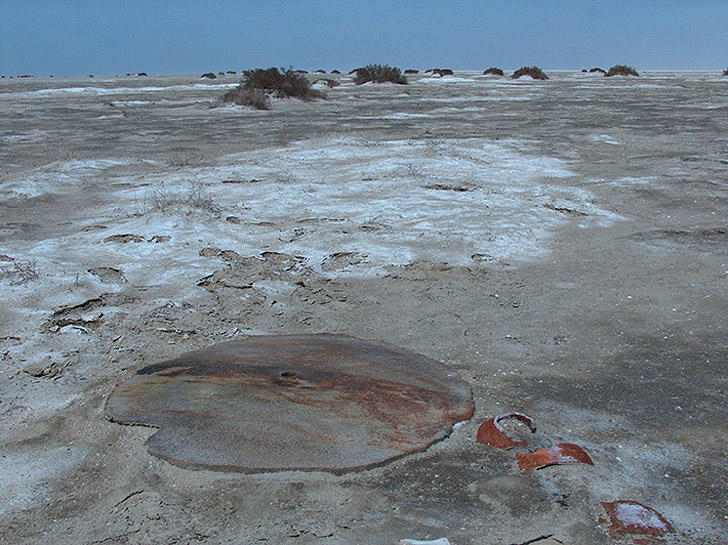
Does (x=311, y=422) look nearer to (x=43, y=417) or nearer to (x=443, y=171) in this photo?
(x=43, y=417)

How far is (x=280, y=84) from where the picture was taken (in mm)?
18953

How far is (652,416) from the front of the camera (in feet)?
8.69

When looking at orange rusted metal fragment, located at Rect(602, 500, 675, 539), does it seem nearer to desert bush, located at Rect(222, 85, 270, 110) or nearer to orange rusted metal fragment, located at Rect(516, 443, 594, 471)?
orange rusted metal fragment, located at Rect(516, 443, 594, 471)

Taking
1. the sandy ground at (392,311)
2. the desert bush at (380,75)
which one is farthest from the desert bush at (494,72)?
the sandy ground at (392,311)

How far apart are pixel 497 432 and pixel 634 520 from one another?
630 millimetres

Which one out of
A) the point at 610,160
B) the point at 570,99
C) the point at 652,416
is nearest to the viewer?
the point at 652,416

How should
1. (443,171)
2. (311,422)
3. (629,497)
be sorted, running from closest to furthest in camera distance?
1. (629,497)
2. (311,422)
3. (443,171)

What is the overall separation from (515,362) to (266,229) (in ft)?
9.17

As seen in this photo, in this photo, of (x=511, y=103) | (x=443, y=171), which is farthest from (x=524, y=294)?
(x=511, y=103)

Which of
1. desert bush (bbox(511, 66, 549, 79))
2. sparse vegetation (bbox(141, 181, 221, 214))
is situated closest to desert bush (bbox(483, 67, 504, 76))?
desert bush (bbox(511, 66, 549, 79))

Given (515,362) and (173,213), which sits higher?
(173,213)

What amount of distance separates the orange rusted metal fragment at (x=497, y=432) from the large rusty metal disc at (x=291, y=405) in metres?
0.13

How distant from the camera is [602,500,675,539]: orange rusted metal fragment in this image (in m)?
1.90

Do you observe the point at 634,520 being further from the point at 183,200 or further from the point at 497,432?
the point at 183,200
